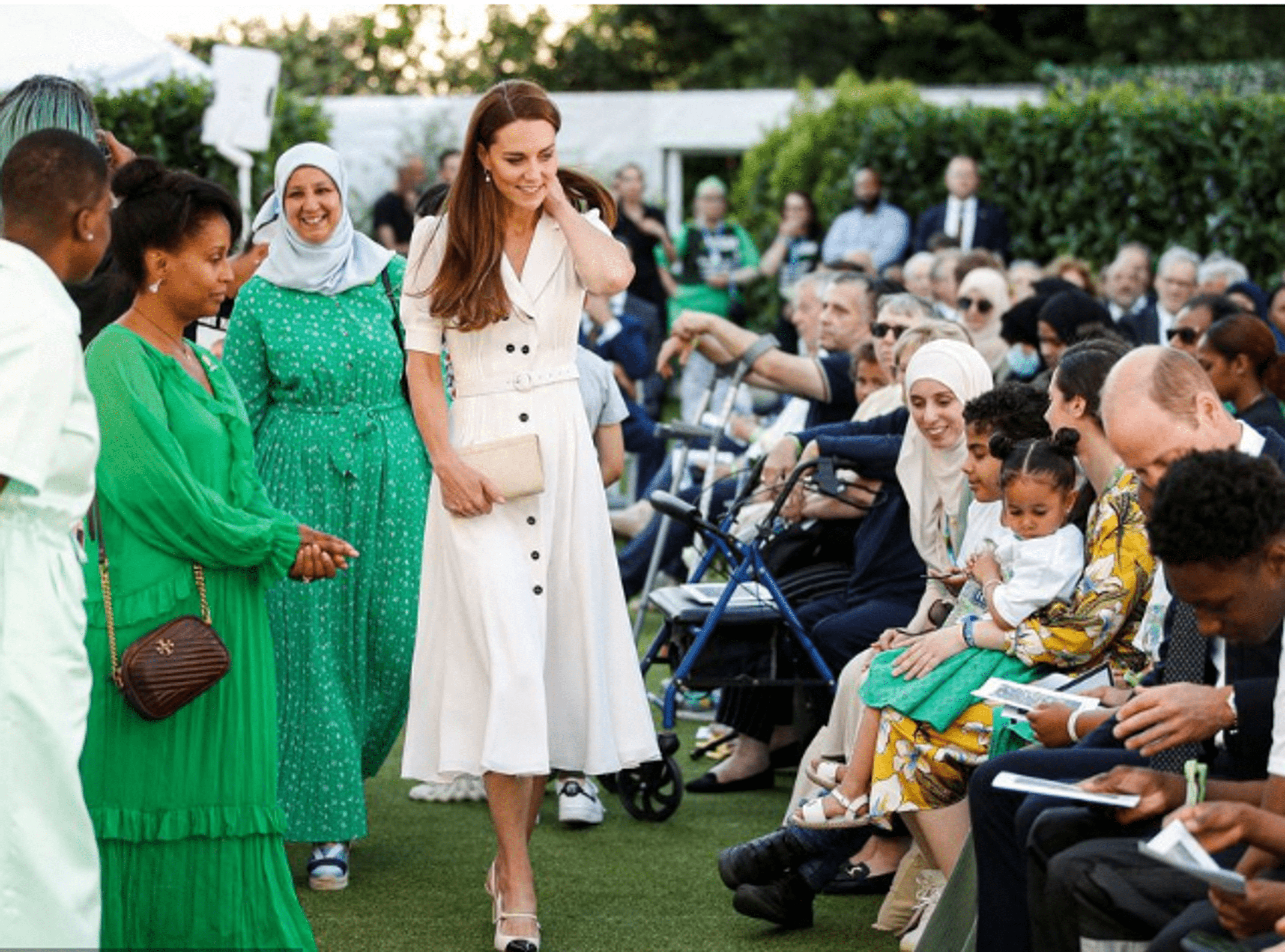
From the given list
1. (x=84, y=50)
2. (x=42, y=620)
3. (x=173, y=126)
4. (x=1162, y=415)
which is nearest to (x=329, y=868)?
(x=42, y=620)

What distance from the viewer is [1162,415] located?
453cm

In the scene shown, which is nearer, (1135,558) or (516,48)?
(1135,558)

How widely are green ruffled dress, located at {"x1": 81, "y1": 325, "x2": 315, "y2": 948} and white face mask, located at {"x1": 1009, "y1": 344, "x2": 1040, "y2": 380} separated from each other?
5.29 meters

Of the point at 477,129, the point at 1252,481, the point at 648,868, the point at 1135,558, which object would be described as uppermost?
the point at 477,129

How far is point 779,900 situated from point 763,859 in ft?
0.39

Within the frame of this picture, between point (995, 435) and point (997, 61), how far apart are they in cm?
3394

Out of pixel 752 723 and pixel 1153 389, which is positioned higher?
pixel 1153 389

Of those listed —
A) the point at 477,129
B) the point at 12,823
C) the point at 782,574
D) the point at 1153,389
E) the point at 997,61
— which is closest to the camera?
the point at 12,823

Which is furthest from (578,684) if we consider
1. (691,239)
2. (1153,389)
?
(691,239)

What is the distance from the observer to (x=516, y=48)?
39344 millimetres

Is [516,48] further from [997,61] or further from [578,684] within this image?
[578,684]

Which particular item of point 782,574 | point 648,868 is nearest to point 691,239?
point 782,574

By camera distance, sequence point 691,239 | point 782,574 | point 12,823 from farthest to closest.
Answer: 1. point 691,239
2. point 782,574
3. point 12,823

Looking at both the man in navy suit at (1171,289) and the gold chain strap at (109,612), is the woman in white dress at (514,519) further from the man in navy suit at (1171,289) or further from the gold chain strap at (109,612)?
the man in navy suit at (1171,289)
